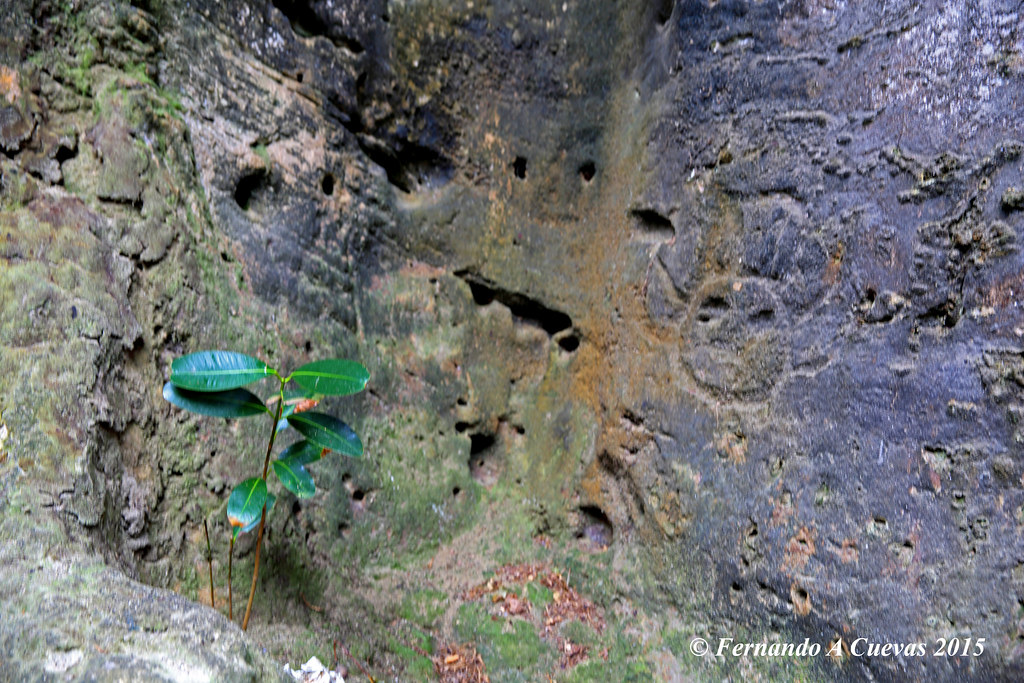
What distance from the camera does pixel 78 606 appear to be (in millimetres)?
1284

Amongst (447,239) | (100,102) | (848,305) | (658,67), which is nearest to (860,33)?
(658,67)

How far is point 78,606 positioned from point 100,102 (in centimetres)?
186

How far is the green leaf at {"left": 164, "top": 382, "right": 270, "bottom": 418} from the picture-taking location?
1.74 m

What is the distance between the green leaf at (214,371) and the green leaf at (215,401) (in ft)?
0.11

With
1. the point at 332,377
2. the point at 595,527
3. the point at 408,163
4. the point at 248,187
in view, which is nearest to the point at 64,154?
the point at 248,187

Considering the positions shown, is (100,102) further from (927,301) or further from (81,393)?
(927,301)

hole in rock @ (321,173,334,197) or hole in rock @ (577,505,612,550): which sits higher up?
hole in rock @ (321,173,334,197)

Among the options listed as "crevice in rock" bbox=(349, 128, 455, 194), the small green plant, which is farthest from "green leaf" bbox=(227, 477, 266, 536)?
"crevice in rock" bbox=(349, 128, 455, 194)

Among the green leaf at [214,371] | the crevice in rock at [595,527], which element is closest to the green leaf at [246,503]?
the green leaf at [214,371]

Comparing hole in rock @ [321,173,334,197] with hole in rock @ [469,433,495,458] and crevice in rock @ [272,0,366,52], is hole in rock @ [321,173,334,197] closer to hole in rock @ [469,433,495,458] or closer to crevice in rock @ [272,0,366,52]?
crevice in rock @ [272,0,366,52]

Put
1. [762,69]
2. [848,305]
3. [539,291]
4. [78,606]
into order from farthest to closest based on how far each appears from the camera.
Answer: [539,291]
[762,69]
[848,305]
[78,606]

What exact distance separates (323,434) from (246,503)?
12.2 inches

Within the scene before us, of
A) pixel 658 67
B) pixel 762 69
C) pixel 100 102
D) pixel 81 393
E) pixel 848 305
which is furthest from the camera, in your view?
pixel 658 67

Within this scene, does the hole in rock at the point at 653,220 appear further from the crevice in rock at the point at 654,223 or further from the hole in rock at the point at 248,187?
the hole in rock at the point at 248,187
